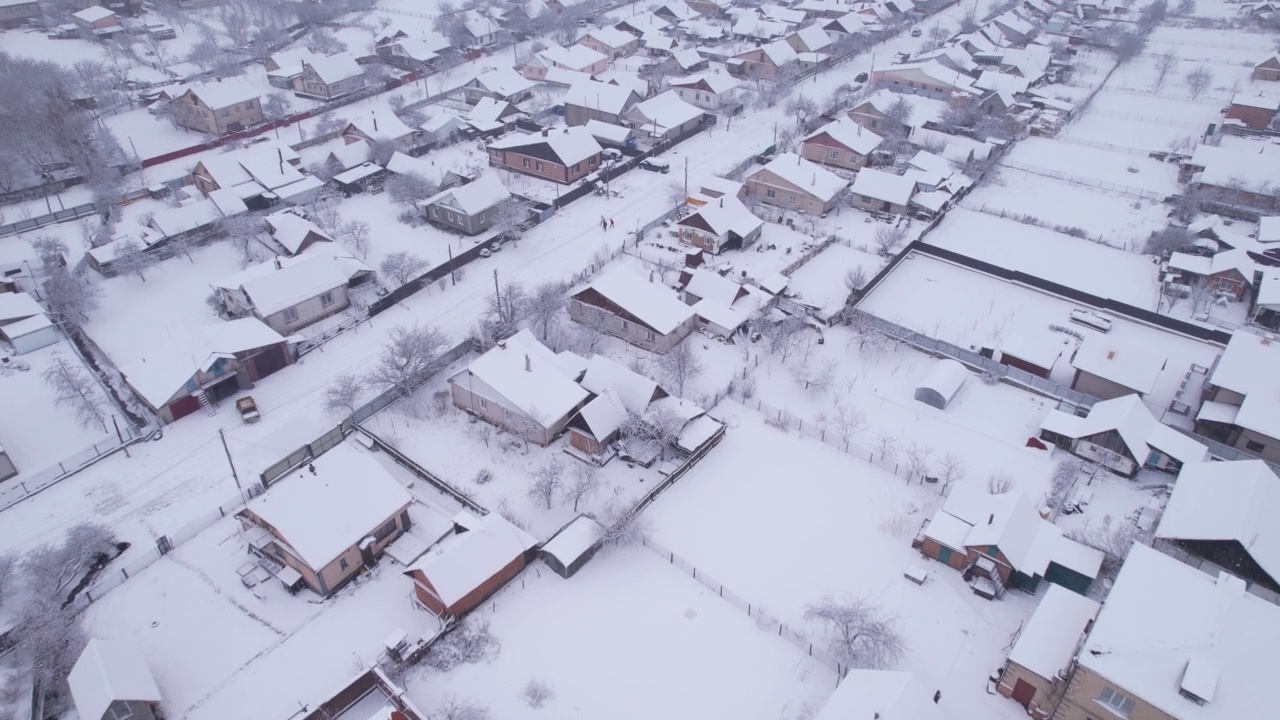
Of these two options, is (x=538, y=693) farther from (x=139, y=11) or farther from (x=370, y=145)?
(x=139, y=11)

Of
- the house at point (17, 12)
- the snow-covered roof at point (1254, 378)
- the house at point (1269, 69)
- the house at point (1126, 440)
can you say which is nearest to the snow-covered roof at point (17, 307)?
the house at point (1126, 440)

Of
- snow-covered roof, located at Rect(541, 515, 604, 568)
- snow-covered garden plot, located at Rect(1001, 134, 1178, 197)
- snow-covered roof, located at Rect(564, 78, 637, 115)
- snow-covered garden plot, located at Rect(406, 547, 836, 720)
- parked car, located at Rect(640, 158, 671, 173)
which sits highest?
snow-covered roof, located at Rect(564, 78, 637, 115)

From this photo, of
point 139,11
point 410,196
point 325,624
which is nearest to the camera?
point 325,624

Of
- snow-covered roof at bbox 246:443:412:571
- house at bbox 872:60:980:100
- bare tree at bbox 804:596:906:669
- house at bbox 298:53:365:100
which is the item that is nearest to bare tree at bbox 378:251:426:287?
snow-covered roof at bbox 246:443:412:571

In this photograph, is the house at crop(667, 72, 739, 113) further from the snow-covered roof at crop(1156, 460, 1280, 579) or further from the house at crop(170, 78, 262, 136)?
the snow-covered roof at crop(1156, 460, 1280, 579)

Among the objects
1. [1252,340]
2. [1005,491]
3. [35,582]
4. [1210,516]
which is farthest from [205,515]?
[1252,340]

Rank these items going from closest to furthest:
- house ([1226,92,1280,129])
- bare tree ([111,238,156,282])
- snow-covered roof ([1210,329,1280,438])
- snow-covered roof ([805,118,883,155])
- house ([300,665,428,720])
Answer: house ([300,665,428,720])
snow-covered roof ([1210,329,1280,438])
bare tree ([111,238,156,282])
snow-covered roof ([805,118,883,155])
house ([1226,92,1280,129])
